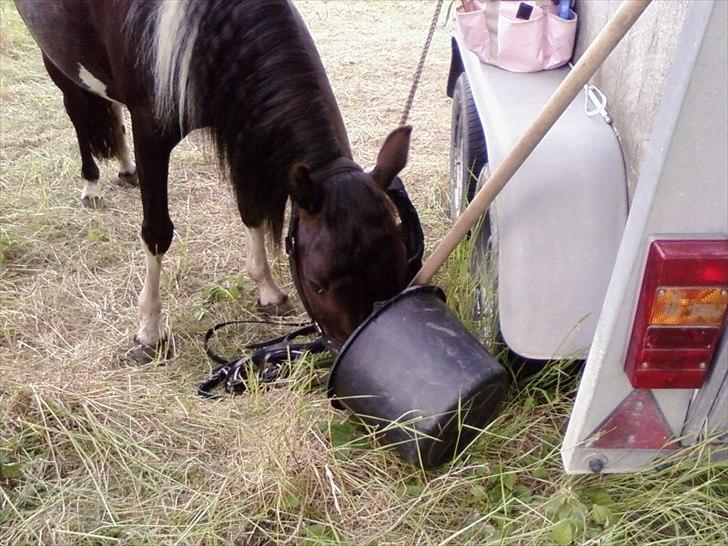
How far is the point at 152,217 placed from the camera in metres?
2.58

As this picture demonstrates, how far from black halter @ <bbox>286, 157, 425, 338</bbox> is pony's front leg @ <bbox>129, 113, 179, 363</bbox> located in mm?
714

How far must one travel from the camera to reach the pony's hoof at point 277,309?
110 inches

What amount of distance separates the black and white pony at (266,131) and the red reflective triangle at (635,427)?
0.68 m

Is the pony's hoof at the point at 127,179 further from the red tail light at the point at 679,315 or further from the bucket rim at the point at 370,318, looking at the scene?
the red tail light at the point at 679,315

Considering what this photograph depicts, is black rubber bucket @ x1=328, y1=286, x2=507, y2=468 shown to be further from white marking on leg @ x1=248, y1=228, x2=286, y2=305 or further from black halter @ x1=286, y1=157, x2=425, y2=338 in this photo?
white marking on leg @ x1=248, y1=228, x2=286, y2=305

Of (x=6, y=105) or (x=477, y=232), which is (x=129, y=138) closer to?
(x=6, y=105)

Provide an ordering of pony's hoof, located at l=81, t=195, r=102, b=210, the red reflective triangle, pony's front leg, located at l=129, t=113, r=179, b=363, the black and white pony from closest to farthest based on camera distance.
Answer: the red reflective triangle, the black and white pony, pony's front leg, located at l=129, t=113, r=179, b=363, pony's hoof, located at l=81, t=195, r=102, b=210

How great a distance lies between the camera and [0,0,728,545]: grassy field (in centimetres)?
152

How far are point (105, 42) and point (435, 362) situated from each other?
5.94 feet

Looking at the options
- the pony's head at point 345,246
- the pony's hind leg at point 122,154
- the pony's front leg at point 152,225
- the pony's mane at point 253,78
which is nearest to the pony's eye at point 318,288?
the pony's head at point 345,246

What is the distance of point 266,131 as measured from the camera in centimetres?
206

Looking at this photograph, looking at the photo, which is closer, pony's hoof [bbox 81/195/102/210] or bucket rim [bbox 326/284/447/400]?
bucket rim [bbox 326/284/447/400]

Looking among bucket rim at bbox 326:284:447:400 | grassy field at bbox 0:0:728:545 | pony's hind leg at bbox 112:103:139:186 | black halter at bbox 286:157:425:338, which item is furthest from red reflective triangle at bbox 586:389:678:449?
pony's hind leg at bbox 112:103:139:186

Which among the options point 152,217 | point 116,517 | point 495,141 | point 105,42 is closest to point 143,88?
point 105,42
